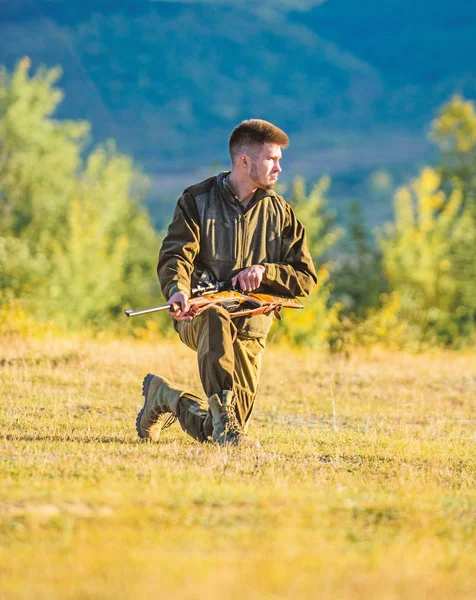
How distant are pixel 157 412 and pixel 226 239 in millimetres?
1393

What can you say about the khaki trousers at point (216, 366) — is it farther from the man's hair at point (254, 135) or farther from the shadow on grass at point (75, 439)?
the man's hair at point (254, 135)

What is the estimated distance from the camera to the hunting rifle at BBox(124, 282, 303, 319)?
23.2 feet

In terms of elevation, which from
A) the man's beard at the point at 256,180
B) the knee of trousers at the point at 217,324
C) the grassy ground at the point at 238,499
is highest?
the man's beard at the point at 256,180

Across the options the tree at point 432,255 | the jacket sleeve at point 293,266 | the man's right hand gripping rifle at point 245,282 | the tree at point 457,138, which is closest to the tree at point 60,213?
the tree at point 432,255

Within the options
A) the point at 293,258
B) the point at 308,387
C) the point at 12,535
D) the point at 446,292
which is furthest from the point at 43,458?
the point at 446,292

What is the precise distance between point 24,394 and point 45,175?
6019cm

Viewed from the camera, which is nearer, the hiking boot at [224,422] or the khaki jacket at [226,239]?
the hiking boot at [224,422]

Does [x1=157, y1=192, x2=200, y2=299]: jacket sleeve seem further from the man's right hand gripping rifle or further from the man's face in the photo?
the man's face

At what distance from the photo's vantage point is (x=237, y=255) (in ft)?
24.5

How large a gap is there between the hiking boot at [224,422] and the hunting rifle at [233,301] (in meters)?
0.64

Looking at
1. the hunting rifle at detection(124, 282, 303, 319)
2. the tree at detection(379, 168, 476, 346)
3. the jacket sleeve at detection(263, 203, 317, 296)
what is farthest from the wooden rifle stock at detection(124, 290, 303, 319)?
the tree at detection(379, 168, 476, 346)

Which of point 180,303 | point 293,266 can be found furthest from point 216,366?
point 293,266

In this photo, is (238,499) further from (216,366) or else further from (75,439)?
(75,439)

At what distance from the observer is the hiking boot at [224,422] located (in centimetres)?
684
